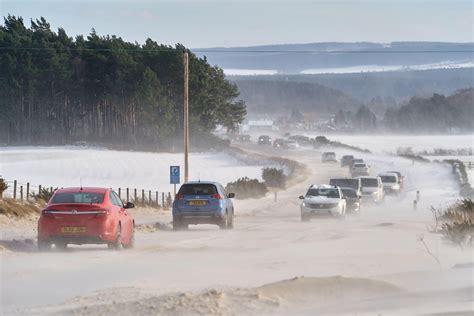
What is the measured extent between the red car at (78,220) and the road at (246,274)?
0.37 m

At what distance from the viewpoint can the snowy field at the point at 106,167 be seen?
3211 inches

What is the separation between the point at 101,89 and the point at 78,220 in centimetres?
10290

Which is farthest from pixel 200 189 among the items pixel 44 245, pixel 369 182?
pixel 369 182

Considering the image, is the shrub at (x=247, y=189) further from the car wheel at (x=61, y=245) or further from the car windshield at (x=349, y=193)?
the car wheel at (x=61, y=245)

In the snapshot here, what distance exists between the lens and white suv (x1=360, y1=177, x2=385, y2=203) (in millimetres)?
58938

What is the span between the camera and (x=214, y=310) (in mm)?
14836

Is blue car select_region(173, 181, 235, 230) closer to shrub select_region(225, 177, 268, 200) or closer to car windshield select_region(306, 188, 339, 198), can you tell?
car windshield select_region(306, 188, 339, 198)

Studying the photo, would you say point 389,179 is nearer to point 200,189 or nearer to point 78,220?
point 200,189

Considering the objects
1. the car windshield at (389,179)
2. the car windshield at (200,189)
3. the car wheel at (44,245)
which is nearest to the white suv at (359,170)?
the car windshield at (389,179)

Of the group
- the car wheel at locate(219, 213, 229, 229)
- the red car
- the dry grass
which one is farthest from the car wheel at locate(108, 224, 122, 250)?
the car wheel at locate(219, 213, 229, 229)

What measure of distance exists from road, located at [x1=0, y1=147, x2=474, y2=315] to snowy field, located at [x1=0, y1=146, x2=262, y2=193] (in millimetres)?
44649

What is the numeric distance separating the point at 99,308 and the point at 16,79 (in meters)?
108

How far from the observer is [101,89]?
415 feet

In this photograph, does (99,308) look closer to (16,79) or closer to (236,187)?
(236,187)
